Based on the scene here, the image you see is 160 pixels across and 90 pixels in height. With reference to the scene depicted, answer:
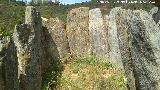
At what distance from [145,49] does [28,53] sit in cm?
1040

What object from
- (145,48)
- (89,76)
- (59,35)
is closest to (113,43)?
(89,76)

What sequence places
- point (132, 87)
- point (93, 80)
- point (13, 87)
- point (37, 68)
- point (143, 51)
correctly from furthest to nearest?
point (93, 80) → point (37, 68) → point (13, 87) → point (132, 87) → point (143, 51)

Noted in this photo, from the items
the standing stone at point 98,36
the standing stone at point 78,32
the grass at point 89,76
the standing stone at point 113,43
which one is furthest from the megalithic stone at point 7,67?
the standing stone at point 78,32

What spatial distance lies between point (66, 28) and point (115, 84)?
650cm

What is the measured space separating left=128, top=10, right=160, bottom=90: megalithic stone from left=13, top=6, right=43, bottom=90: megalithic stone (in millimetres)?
8123

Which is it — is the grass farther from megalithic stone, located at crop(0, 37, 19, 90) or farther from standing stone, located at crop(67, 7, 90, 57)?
megalithic stone, located at crop(0, 37, 19, 90)

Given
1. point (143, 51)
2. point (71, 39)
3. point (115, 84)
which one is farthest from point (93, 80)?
point (143, 51)

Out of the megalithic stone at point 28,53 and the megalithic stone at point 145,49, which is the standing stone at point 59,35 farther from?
the megalithic stone at point 145,49

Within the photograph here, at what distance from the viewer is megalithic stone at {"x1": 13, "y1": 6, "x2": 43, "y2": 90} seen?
14299mm

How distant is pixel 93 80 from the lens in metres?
18.2

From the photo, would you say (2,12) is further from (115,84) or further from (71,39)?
(115,84)

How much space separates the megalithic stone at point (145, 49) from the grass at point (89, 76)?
11266 mm

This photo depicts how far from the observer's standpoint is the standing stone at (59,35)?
867 inches

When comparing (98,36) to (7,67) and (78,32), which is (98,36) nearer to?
(78,32)
